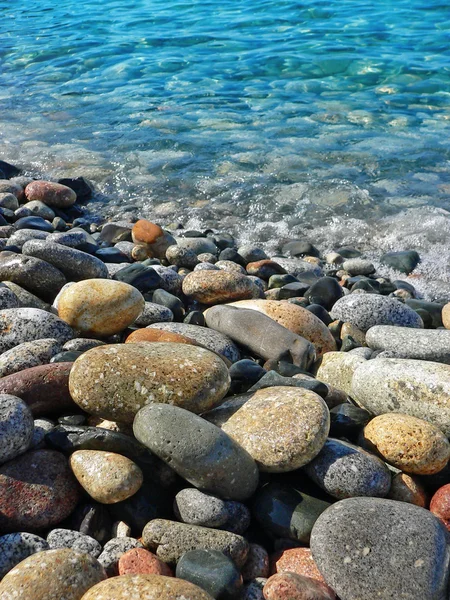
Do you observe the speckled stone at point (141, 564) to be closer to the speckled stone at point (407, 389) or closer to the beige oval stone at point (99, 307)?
the speckled stone at point (407, 389)

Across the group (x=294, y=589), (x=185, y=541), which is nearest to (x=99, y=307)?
(x=185, y=541)

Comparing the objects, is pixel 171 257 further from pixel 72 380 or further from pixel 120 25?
pixel 120 25

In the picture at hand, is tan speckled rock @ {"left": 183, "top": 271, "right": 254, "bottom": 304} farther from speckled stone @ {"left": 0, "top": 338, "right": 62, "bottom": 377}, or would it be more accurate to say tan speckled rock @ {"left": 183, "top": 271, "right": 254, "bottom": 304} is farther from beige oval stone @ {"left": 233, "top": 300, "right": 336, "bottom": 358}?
speckled stone @ {"left": 0, "top": 338, "right": 62, "bottom": 377}

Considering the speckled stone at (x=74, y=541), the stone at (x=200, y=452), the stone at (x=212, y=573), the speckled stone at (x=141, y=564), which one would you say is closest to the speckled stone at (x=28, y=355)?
the stone at (x=200, y=452)

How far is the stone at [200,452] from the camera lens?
8.54ft

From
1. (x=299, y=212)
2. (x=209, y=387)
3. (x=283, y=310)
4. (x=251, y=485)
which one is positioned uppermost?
(x=209, y=387)

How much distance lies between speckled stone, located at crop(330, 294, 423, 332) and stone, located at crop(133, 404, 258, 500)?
230 centimetres

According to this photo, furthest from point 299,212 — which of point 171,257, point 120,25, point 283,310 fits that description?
point 120,25

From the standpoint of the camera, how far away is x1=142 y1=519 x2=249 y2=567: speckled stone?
2.43m

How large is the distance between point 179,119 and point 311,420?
8.49 meters

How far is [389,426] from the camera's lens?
9.75 feet

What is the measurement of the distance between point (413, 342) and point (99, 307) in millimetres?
1943

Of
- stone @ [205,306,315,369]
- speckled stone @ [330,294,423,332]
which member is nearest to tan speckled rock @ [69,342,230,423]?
stone @ [205,306,315,369]

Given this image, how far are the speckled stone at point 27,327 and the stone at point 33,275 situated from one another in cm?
69
